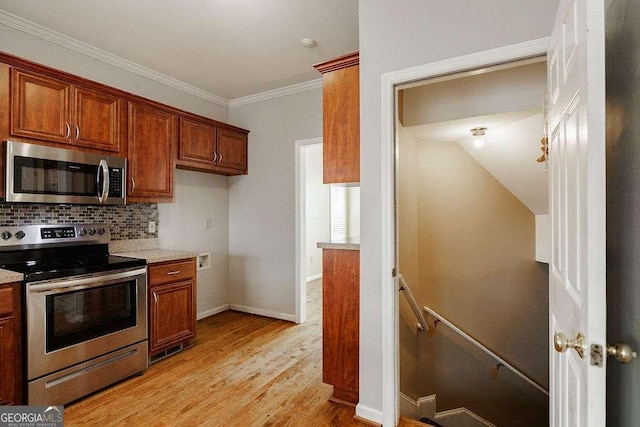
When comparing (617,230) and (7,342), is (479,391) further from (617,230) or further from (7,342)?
(7,342)

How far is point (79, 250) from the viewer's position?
111 inches

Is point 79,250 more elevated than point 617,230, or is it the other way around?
point 617,230

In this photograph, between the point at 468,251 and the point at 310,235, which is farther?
the point at 310,235

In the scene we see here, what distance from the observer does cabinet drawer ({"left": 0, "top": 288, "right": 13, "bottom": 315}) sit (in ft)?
6.48

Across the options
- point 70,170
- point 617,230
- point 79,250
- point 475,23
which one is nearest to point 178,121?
point 70,170

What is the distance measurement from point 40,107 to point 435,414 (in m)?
4.09

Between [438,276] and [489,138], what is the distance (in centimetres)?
145

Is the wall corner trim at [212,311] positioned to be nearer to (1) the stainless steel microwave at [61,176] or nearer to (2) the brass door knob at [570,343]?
(1) the stainless steel microwave at [61,176]

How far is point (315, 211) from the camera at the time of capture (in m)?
6.28

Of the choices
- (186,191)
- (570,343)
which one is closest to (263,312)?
(186,191)

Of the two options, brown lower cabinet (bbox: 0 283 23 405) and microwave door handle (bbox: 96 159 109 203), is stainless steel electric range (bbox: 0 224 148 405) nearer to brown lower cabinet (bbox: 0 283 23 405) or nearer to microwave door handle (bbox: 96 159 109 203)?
brown lower cabinet (bbox: 0 283 23 405)

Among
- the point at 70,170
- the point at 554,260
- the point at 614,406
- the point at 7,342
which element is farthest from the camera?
the point at 70,170

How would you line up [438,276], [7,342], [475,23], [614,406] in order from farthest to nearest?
[438,276] → [7,342] → [475,23] → [614,406]

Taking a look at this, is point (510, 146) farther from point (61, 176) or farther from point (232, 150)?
point (61, 176)
